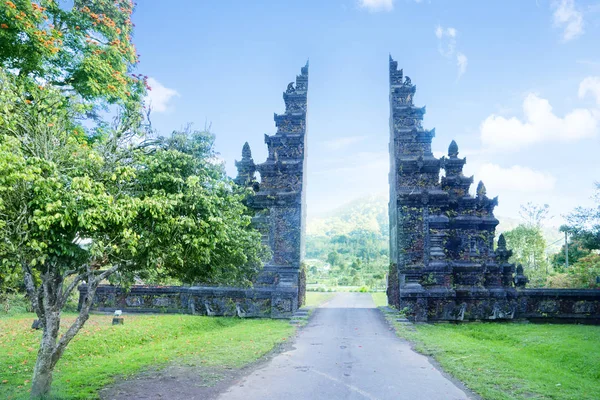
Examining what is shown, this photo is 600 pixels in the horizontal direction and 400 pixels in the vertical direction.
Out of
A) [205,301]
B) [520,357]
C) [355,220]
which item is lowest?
[520,357]

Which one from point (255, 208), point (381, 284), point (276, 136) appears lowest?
point (381, 284)

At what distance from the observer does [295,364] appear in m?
9.55

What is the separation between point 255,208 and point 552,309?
14.8 meters

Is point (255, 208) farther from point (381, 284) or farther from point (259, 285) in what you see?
point (381, 284)

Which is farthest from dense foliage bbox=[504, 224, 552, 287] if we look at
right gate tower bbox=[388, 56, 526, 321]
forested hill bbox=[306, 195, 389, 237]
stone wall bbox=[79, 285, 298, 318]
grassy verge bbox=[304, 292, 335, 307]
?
forested hill bbox=[306, 195, 389, 237]

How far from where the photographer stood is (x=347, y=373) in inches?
346

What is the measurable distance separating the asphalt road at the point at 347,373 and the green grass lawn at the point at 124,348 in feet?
3.71

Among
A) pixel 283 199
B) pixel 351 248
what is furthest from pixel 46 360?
pixel 351 248

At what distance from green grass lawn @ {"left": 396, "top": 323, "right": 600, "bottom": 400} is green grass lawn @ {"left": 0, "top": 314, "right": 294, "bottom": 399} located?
5.14 metres

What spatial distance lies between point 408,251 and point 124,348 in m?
12.7

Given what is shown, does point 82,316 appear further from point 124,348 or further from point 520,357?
point 520,357

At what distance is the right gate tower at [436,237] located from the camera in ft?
56.2

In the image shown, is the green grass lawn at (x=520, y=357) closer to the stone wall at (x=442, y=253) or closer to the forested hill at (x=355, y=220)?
the stone wall at (x=442, y=253)

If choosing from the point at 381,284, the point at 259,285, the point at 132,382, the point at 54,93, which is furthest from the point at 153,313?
the point at 381,284
